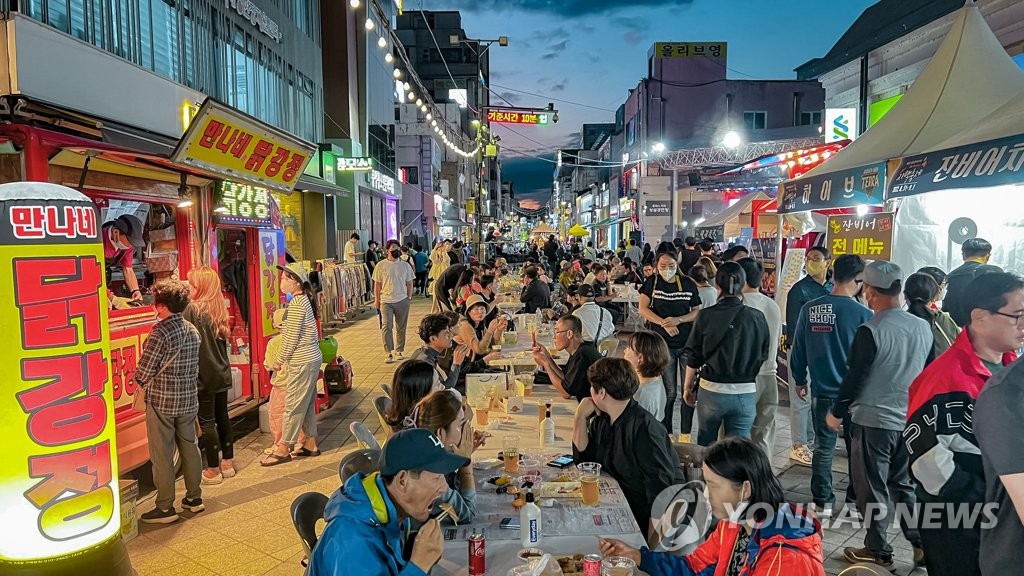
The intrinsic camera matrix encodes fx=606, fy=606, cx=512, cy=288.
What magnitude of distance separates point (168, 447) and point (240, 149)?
342 cm

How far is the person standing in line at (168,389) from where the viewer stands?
513 centimetres

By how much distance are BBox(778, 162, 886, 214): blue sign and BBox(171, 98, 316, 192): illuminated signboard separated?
247 inches

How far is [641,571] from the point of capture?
2.72 metres

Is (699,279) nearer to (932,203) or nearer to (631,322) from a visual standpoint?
(932,203)

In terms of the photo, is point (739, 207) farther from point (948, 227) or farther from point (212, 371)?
point (212, 371)

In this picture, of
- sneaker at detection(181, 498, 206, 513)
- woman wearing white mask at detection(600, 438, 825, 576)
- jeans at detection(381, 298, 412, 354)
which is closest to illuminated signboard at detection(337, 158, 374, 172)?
jeans at detection(381, 298, 412, 354)

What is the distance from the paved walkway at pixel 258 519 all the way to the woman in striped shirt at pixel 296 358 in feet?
1.02

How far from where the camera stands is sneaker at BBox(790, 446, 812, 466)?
6438mm

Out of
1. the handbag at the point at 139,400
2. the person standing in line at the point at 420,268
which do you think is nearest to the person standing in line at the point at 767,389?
the handbag at the point at 139,400

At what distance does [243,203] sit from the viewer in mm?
8297

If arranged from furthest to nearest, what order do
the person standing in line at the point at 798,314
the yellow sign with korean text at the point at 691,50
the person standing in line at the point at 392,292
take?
the yellow sign with korean text at the point at 691,50 < the person standing in line at the point at 392,292 < the person standing in line at the point at 798,314

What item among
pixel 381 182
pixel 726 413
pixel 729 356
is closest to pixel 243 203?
pixel 729 356

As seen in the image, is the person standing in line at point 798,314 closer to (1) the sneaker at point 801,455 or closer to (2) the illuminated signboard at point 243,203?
(1) the sneaker at point 801,455

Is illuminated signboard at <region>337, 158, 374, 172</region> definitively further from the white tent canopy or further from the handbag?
the white tent canopy
